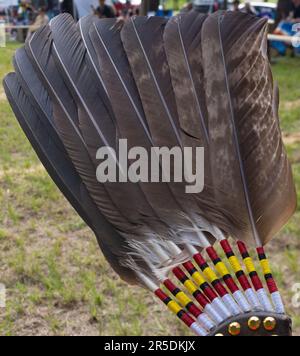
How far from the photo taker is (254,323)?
4.61 ft

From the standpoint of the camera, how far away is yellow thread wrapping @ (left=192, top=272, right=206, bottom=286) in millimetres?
1508

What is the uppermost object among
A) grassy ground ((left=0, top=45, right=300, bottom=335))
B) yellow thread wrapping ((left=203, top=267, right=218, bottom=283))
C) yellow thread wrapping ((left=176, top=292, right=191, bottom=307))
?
yellow thread wrapping ((left=203, top=267, right=218, bottom=283))

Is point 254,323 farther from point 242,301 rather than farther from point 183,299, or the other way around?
point 183,299

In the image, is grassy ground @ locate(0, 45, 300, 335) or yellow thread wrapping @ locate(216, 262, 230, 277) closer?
yellow thread wrapping @ locate(216, 262, 230, 277)

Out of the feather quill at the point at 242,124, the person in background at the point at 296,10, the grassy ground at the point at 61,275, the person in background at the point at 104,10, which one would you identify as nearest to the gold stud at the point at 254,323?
the feather quill at the point at 242,124

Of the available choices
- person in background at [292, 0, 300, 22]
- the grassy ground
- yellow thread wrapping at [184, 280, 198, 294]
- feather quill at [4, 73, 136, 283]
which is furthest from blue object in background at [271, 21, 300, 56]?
yellow thread wrapping at [184, 280, 198, 294]

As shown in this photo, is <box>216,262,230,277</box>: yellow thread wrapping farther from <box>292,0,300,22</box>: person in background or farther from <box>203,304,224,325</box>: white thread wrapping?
<box>292,0,300,22</box>: person in background

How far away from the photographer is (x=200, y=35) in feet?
5.25

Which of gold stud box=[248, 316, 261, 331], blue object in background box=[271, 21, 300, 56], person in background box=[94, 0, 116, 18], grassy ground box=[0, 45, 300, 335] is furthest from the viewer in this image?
person in background box=[94, 0, 116, 18]

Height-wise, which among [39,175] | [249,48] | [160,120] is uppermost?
[249,48]

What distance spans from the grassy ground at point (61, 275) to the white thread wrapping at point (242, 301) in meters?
1.15

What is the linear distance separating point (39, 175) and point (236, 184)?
3.17 meters

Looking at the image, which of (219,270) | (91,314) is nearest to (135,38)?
(219,270)
